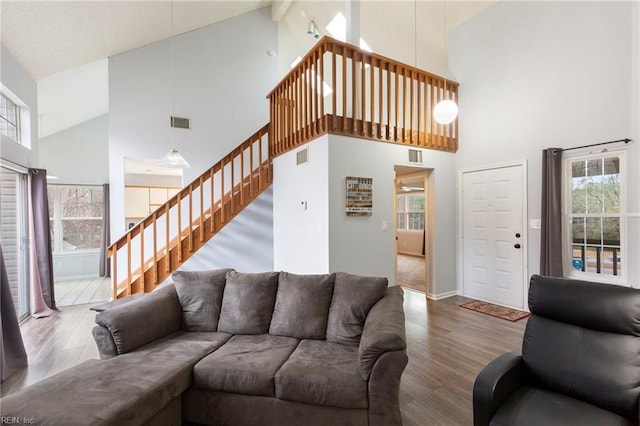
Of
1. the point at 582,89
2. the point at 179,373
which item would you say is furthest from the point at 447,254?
the point at 179,373

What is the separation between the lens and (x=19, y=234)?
162 inches

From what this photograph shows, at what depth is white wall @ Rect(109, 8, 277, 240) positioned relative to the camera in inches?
201

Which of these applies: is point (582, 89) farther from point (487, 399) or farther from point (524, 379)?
point (487, 399)

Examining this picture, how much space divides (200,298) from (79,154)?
20.6 feet

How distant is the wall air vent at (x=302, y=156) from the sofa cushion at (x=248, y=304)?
6.34ft

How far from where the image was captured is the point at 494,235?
4398 mm

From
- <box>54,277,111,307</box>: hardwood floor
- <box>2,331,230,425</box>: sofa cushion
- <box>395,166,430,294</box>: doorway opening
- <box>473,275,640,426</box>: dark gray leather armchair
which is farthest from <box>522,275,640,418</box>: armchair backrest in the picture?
<box>54,277,111,307</box>: hardwood floor

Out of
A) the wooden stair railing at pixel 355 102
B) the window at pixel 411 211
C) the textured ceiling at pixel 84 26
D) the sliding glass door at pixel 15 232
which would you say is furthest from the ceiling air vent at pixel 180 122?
the window at pixel 411 211

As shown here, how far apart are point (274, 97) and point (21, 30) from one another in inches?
121

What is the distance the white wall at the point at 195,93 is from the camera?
16.8ft

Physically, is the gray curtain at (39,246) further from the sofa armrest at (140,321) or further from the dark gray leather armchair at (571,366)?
the dark gray leather armchair at (571,366)

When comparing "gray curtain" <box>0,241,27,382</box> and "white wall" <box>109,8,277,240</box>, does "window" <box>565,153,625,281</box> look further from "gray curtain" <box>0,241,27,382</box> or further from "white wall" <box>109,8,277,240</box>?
"gray curtain" <box>0,241,27,382</box>

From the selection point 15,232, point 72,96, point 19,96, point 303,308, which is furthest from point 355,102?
point 72,96

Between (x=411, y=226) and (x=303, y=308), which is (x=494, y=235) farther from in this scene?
(x=411, y=226)
